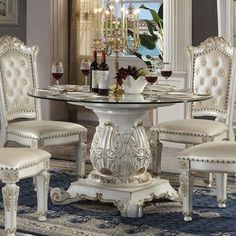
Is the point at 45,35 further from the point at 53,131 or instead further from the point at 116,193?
the point at 116,193

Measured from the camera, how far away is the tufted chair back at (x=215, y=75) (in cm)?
520

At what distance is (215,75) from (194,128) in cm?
56

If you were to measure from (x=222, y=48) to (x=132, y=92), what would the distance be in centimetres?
121

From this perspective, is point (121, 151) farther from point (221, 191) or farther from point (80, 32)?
point (80, 32)

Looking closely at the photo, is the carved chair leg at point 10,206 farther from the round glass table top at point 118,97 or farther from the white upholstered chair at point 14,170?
the round glass table top at point 118,97

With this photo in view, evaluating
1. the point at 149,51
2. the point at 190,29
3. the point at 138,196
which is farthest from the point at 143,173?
the point at 149,51

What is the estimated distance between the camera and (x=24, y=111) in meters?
5.22

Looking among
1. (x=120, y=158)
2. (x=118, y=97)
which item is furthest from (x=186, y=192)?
(x=118, y=97)

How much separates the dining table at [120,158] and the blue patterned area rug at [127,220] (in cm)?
8

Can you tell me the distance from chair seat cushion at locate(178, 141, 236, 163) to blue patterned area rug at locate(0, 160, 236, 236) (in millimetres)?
396

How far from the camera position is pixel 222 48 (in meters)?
5.24

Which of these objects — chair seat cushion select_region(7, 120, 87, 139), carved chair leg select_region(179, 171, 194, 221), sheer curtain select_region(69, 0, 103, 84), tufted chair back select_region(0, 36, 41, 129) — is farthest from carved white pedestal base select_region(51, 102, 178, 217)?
sheer curtain select_region(69, 0, 103, 84)

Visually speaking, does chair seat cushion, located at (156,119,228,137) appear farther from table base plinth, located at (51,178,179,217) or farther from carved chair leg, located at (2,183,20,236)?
carved chair leg, located at (2,183,20,236)

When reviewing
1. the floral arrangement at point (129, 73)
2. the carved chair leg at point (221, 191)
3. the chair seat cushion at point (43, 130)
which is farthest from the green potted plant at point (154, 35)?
the floral arrangement at point (129, 73)
